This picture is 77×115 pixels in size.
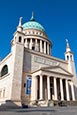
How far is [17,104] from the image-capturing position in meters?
25.2

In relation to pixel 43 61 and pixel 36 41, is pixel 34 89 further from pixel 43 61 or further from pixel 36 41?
pixel 36 41

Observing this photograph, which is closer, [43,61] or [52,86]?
[52,86]

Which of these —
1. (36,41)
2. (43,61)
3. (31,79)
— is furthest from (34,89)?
(36,41)

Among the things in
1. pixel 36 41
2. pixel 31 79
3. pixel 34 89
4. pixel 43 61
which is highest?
pixel 36 41

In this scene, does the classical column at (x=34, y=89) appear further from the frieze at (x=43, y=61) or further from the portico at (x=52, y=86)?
the frieze at (x=43, y=61)

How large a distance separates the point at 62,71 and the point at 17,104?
14388 millimetres

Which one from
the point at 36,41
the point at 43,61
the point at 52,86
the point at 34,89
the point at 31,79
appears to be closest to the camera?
the point at 34,89

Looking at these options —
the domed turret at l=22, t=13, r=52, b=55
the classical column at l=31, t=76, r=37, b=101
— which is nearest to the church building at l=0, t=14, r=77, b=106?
the classical column at l=31, t=76, r=37, b=101

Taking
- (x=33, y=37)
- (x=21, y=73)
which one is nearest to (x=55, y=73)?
(x=21, y=73)

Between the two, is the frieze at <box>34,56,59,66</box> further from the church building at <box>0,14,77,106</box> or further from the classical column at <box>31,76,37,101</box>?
the classical column at <box>31,76,37,101</box>

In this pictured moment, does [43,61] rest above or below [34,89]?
above

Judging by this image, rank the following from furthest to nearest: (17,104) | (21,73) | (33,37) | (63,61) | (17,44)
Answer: (33,37)
(63,61)
(17,44)
(21,73)
(17,104)

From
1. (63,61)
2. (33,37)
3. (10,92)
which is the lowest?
(10,92)

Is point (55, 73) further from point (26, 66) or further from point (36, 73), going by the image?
point (26, 66)
